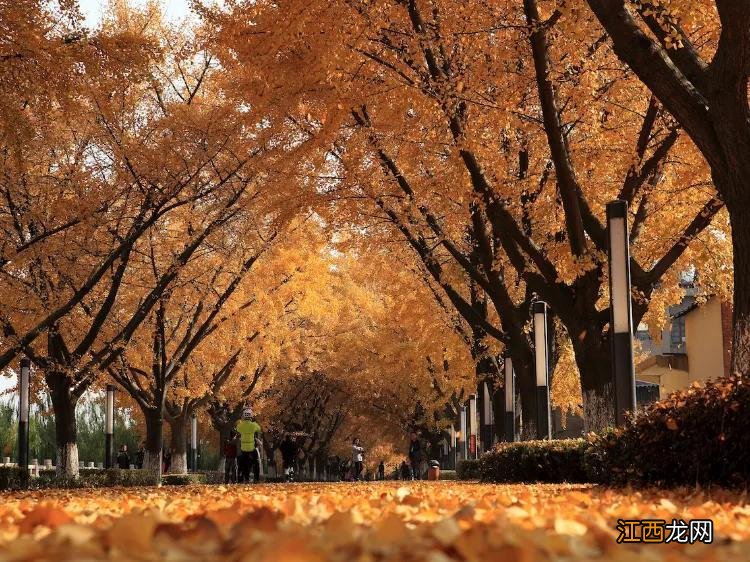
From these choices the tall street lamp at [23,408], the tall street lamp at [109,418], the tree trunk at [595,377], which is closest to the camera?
the tree trunk at [595,377]

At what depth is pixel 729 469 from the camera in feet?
23.9

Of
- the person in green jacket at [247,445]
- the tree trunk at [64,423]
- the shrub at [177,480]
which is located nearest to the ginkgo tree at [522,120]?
the person in green jacket at [247,445]

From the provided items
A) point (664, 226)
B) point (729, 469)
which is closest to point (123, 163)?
point (664, 226)

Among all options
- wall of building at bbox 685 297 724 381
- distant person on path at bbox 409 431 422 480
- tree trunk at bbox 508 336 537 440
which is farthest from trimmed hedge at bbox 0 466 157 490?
distant person on path at bbox 409 431 422 480

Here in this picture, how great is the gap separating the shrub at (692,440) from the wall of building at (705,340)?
25.7 metres

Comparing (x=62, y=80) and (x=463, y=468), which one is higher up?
(x=62, y=80)

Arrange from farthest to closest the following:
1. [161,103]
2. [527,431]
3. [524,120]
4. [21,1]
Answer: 1. [161,103]
2. [527,431]
3. [524,120]
4. [21,1]

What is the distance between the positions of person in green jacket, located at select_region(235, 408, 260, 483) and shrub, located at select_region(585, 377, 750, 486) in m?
14.6

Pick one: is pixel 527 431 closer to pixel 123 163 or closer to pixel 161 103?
pixel 123 163

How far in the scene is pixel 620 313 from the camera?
11.2 m

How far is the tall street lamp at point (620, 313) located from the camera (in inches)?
429

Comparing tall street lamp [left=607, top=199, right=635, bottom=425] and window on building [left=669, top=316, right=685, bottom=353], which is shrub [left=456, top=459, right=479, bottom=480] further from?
window on building [left=669, top=316, right=685, bottom=353]

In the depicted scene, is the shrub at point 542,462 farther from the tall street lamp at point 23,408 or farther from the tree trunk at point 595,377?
the tall street lamp at point 23,408

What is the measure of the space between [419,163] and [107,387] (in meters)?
16.9
